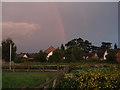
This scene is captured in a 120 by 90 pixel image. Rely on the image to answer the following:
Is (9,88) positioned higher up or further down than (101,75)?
further down

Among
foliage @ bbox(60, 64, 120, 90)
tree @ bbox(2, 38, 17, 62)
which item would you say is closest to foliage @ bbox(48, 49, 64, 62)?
tree @ bbox(2, 38, 17, 62)

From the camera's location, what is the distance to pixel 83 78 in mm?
9320

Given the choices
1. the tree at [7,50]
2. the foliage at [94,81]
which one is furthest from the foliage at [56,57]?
the foliage at [94,81]

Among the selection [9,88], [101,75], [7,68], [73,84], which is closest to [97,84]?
[101,75]

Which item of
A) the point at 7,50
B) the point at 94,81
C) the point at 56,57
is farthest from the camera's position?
the point at 7,50

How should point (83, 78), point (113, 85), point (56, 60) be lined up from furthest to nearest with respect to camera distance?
point (56, 60)
point (83, 78)
point (113, 85)

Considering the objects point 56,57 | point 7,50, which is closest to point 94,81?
point 56,57

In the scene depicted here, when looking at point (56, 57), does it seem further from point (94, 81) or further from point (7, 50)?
point (94, 81)

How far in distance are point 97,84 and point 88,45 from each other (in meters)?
93.7

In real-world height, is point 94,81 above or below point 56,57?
below

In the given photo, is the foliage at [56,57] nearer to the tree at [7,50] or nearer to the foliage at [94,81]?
the tree at [7,50]

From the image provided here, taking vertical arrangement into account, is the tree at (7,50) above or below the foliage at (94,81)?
above

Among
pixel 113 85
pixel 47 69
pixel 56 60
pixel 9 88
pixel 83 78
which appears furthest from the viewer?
pixel 56 60

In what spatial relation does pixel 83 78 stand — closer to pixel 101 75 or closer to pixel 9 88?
pixel 101 75
